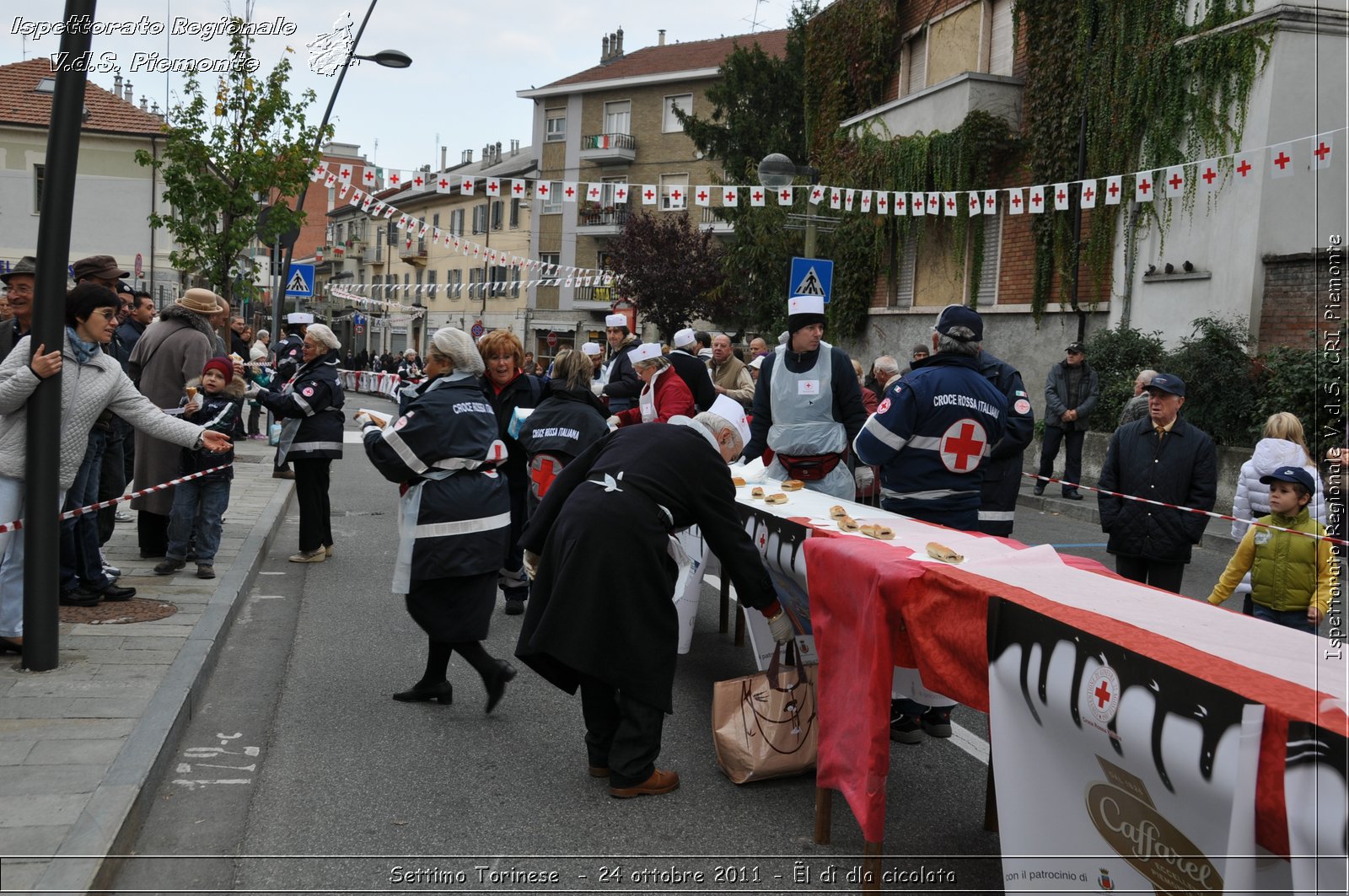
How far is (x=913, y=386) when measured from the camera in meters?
5.80

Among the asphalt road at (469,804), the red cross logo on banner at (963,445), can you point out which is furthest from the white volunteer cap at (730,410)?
the red cross logo on banner at (963,445)

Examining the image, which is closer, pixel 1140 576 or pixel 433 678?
pixel 433 678

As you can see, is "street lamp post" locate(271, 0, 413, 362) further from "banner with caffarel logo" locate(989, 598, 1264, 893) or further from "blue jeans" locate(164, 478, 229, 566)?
"banner with caffarel logo" locate(989, 598, 1264, 893)

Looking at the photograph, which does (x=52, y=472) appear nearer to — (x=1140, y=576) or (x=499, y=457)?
(x=499, y=457)

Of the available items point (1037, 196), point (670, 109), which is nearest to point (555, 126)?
point (670, 109)

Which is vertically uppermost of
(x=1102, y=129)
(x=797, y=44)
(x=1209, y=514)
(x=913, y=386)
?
(x=797, y=44)

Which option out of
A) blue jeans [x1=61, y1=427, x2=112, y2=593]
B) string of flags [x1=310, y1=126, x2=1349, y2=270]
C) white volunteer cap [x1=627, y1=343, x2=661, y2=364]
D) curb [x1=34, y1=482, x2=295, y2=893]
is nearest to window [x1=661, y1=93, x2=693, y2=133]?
string of flags [x1=310, y1=126, x2=1349, y2=270]

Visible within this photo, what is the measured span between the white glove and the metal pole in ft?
11.6

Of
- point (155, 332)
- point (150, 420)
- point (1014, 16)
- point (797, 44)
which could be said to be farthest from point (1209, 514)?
point (797, 44)

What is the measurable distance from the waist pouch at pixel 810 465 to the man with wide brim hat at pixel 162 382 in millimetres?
4632

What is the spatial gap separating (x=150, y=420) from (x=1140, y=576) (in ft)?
19.1

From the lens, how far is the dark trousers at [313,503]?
9.29 m

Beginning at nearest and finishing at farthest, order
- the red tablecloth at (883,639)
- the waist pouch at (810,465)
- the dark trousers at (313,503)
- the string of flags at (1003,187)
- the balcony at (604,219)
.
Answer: the red tablecloth at (883,639), the waist pouch at (810,465), the dark trousers at (313,503), the string of flags at (1003,187), the balcony at (604,219)

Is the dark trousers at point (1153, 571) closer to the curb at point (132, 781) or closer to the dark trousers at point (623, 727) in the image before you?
the dark trousers at point (623, 727)
